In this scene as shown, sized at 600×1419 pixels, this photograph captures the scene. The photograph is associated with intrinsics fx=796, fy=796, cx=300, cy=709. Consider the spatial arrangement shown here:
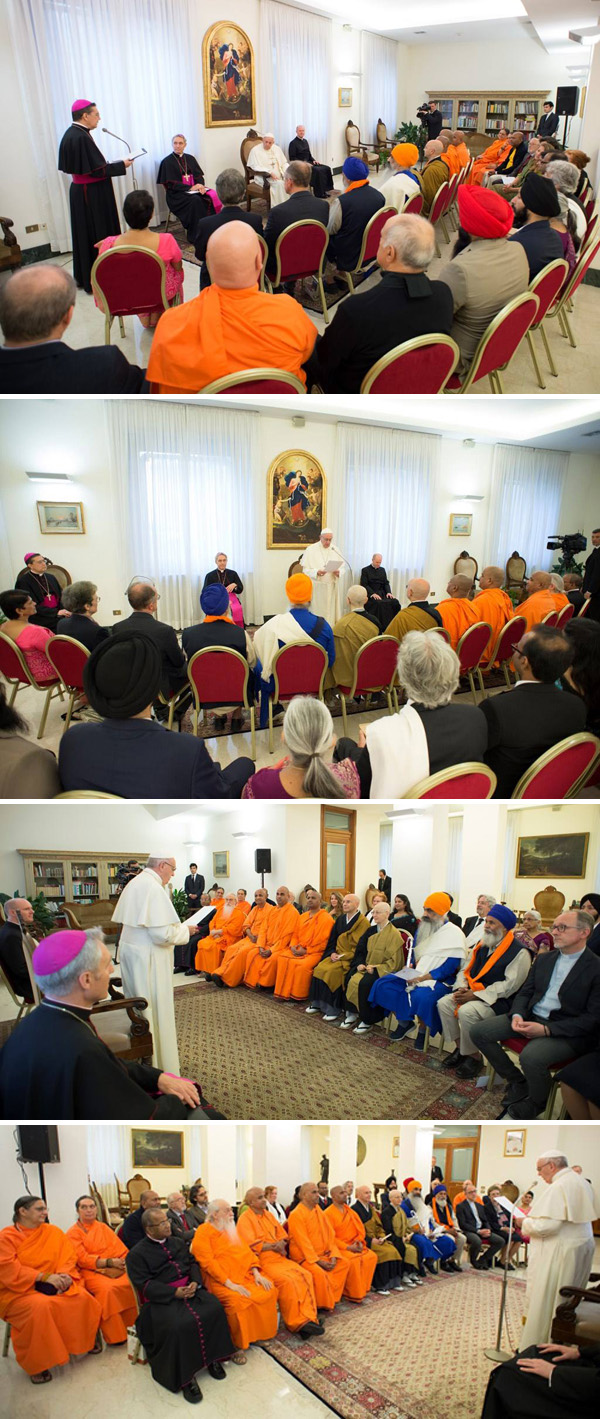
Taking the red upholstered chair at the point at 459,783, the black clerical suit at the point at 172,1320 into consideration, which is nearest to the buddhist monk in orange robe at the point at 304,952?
the red upholstered chair at the point at 459,783

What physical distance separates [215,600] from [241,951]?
0.98 metres

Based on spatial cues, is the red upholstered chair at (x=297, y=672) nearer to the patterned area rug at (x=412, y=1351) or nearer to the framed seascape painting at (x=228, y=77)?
the patterned area rug at (x=412, y=1351)

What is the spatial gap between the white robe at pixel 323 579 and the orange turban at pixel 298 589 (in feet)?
0.04

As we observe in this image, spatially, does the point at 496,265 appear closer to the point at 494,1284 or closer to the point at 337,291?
the point at 337,291

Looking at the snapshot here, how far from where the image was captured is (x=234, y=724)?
2.12 m

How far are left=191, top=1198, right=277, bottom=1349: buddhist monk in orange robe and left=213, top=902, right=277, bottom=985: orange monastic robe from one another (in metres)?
1.15

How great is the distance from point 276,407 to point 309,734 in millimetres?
781

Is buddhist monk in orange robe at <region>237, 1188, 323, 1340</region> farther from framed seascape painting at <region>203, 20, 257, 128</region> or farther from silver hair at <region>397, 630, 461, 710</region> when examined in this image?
framed seascape painting at <region>203, 20, 257, 128</region>

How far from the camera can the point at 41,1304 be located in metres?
2.71

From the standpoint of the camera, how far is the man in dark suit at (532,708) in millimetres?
2160

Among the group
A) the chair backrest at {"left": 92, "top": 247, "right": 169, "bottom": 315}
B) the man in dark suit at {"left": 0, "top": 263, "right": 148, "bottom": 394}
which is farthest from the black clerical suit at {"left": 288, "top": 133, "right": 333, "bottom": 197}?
the man in dark suit at {"left": 0, "top": 263, "right": 148, "bottom": 394}

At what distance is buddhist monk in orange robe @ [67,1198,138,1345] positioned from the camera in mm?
2566

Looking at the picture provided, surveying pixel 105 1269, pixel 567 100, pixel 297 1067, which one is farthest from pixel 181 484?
pixel 567 100

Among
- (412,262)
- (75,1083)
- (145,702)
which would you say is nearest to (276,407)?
(145,702)
